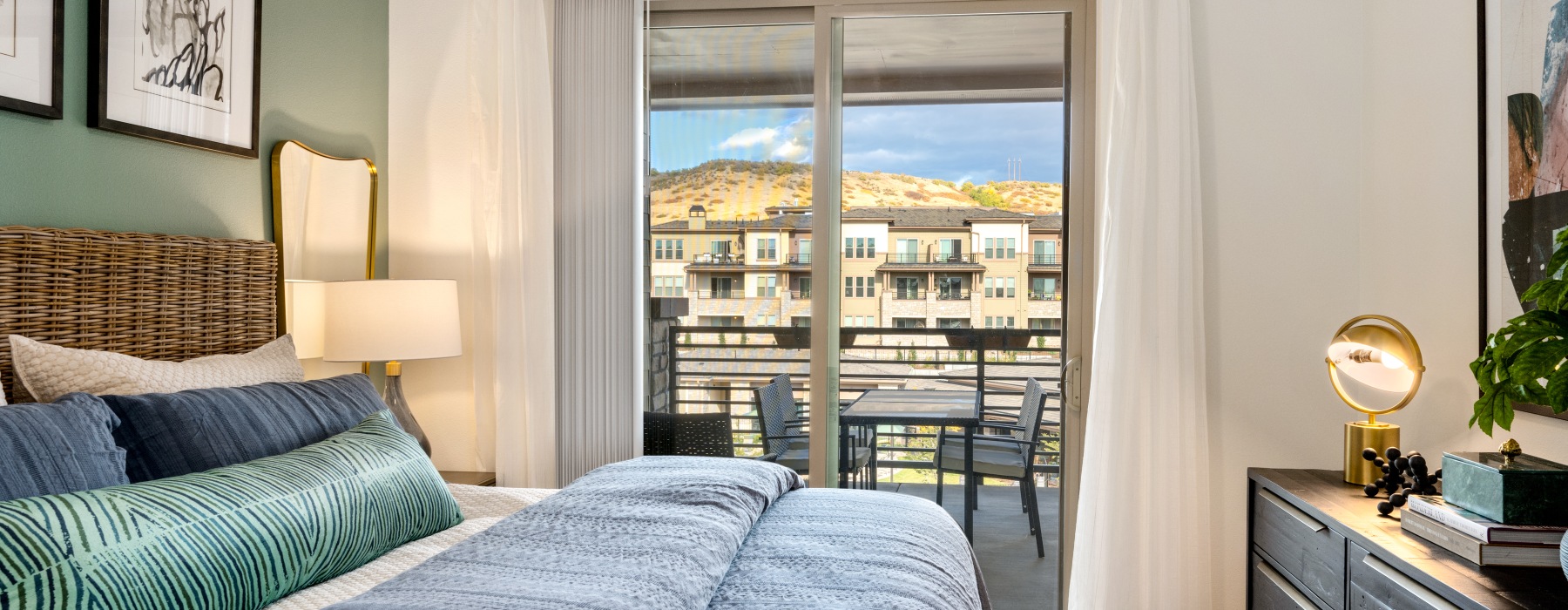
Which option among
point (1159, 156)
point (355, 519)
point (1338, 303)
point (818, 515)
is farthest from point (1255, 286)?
point (355, 519)

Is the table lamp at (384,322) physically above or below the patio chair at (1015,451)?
above

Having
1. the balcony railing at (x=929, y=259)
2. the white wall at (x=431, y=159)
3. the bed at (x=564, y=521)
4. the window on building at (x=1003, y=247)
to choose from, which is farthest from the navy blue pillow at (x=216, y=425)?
the window on building at (x=1003, y=247)

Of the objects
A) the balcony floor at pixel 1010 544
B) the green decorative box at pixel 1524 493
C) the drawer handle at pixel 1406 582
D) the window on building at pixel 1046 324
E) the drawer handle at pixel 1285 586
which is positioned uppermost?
the window on building at pixel 1046 324

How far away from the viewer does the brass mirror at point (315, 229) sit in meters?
2.50

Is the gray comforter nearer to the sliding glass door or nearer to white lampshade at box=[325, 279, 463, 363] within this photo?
white lampshade at box=[325, 279, 463, 363]

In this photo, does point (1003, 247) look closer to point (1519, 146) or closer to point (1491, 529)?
point (1519, 146)

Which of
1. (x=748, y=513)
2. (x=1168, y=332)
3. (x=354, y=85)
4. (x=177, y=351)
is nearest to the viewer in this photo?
(x=748, y=513)

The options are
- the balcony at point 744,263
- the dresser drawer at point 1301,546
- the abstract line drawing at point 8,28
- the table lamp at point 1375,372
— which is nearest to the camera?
the abstract line drawing at point 8,28

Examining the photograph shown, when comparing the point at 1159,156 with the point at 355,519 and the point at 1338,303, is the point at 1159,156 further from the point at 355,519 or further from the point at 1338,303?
the point at 355,519

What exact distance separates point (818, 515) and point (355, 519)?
85 cm

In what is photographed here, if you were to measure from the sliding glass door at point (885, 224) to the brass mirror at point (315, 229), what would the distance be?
95cm

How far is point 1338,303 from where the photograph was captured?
2635 mm

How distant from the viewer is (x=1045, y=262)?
117 inches

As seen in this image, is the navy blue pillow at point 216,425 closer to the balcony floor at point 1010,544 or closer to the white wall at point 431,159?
the white wall at point 431,159
